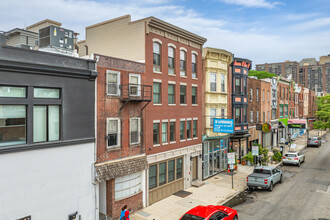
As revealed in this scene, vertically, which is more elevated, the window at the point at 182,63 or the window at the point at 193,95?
the window at the point at 182,63

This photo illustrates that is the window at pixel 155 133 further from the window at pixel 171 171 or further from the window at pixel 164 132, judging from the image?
the window at pixel 171 171

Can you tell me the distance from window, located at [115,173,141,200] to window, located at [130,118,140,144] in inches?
91.6

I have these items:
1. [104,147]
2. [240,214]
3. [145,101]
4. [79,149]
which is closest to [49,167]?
[79,149]

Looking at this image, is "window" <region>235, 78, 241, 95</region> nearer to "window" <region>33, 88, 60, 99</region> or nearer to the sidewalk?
the sidewalk

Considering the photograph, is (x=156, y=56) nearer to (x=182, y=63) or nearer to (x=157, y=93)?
(x=157, y=93)

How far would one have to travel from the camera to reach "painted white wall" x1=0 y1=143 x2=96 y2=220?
10.8 m

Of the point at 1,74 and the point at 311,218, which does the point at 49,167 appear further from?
the point at 311,218

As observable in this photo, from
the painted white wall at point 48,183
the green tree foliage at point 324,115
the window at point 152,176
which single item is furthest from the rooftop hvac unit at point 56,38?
the green tree foliage at point 324,115

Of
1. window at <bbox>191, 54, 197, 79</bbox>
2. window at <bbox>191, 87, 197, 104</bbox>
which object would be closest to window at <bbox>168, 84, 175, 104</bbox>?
window at <bbox>191, 87, 197, 104</bbox>

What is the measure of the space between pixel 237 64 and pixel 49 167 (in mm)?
24081

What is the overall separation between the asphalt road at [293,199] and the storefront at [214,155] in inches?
207

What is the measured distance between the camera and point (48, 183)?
12.1 metres

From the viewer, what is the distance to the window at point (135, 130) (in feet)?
56.9

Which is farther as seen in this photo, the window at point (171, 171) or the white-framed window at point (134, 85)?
the window at point (171, 171)
